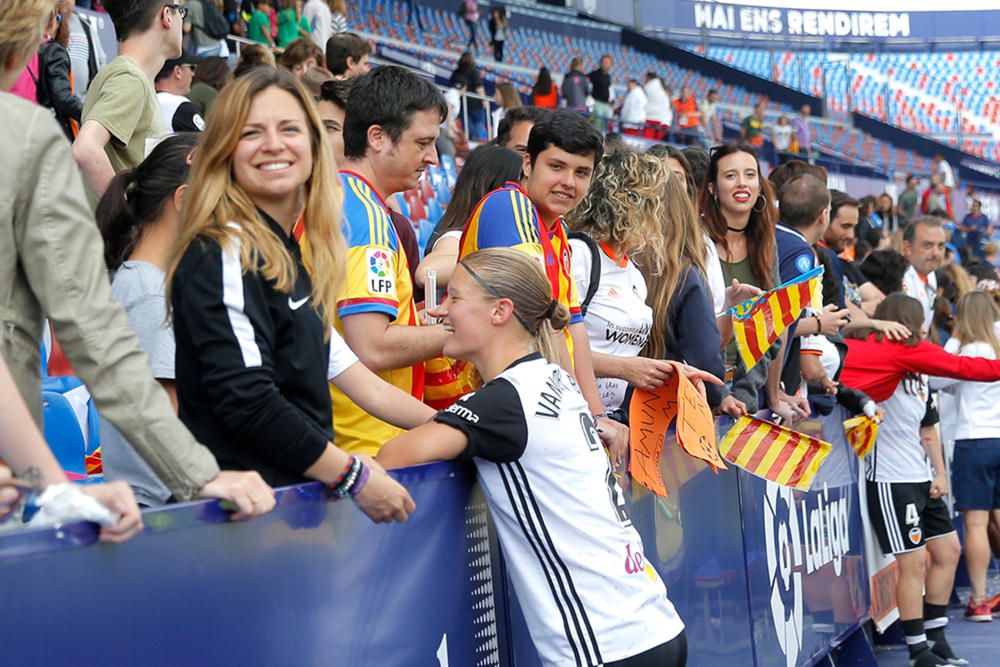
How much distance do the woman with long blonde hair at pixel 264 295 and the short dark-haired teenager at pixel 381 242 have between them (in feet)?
0.82

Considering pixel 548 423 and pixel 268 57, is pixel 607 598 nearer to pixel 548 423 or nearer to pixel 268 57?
pixel 548 423

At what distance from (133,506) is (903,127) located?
120ft

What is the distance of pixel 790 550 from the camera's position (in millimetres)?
5098

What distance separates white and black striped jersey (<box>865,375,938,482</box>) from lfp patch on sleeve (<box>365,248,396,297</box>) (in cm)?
432

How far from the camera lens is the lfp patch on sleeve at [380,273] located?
299 centimetres

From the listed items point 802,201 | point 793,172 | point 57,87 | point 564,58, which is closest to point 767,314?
point 802,201

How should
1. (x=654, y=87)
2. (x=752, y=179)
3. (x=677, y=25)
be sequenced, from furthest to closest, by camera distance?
(x=677, y=25) → (x=654, y=87) → (x=752, y=179)

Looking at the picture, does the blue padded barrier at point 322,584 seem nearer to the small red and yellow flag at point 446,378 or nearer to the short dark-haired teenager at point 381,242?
the short dark-haired teenager at point 381,242

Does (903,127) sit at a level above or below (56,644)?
below

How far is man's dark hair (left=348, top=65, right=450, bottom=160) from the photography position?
3.38 m

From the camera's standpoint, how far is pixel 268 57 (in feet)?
20.0

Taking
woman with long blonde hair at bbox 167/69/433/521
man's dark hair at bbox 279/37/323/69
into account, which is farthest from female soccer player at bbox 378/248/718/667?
man's dark hair at bbox 279/37/323/69

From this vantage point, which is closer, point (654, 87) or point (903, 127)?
point (654, 87)

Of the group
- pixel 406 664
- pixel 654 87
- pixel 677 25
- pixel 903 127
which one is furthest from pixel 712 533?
pixel 903 127
